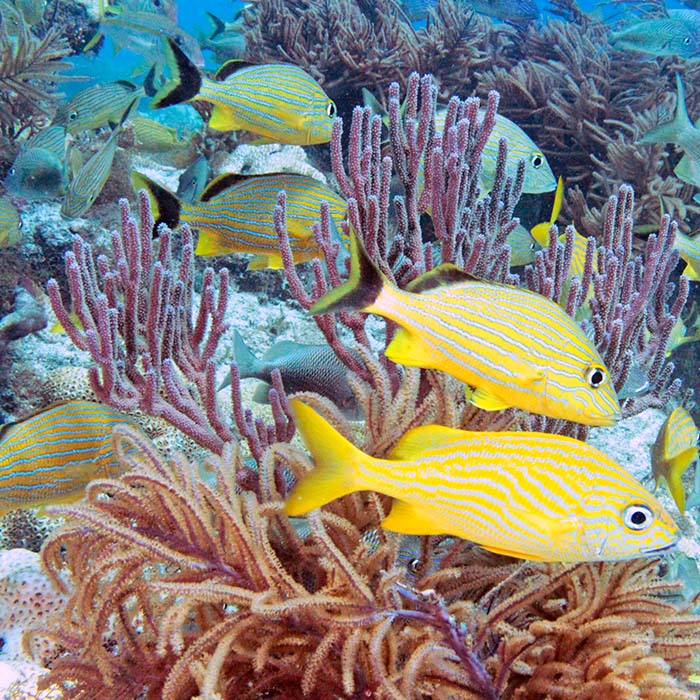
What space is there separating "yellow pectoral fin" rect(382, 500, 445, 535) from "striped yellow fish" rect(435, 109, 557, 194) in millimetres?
3065

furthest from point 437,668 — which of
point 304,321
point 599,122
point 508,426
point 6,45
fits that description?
point 6,45

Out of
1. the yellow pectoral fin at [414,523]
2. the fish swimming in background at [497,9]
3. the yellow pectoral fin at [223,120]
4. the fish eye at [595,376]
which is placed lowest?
the yellow pectoral fin at [414,523]

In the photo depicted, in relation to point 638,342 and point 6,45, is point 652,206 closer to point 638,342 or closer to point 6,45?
point 638,342

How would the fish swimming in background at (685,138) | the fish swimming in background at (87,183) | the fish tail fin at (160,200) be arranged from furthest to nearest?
1. the fish swimming in background at (685,138)
2. the fish swimming in background at (87,183)
3. the fish tail fin at (160,200)

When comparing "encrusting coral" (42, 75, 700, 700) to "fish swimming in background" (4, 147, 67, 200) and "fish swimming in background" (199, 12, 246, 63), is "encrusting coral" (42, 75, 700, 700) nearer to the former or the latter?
"fish swimming in background" (4, 147, 67, 200)

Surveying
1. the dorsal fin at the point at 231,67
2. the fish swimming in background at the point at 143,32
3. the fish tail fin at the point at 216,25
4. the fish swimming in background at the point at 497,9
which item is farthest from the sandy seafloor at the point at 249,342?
the fish swimming in background at the point at 497,9

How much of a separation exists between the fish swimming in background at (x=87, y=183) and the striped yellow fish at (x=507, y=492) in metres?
3.97

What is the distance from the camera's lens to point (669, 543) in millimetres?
1387

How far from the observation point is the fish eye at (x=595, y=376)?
170 centimetres

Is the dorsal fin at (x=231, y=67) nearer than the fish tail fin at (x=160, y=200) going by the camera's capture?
No

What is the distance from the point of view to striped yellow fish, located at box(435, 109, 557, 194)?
4.19 metres

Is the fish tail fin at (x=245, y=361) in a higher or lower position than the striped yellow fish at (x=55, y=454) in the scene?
lower

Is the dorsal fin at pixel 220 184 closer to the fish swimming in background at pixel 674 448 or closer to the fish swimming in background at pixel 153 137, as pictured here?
the fish swimming in background at pixel 674 448

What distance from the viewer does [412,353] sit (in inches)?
71.9
